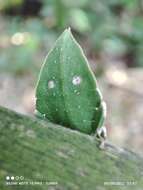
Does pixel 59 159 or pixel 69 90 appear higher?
pixel 69 90

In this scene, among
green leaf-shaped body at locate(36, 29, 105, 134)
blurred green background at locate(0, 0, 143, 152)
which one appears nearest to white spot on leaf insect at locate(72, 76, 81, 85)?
green leaf-shaped body at locate(36, 29, 105, 134)

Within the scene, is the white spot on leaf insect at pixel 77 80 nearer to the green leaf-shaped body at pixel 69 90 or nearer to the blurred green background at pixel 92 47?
the green leaf-shaped body at pixel 69 90

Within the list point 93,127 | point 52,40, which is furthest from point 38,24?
point 93,127

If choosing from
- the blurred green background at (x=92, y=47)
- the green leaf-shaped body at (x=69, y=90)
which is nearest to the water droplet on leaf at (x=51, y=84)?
the green leaf-shaped body at (x=69, y=90)

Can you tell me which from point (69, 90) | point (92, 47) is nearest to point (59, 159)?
point (69, 90)

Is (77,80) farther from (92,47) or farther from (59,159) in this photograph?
(92,47)

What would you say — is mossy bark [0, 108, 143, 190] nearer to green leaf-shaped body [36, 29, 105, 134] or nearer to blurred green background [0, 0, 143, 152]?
green leaf-shaped body [36, 29, 105, 134]
